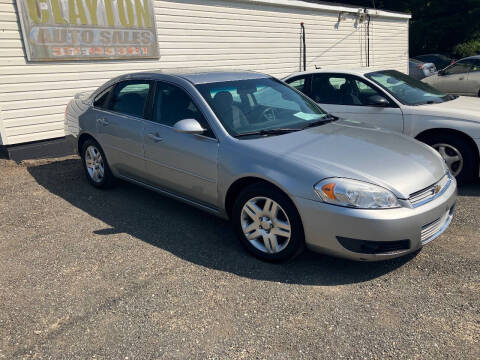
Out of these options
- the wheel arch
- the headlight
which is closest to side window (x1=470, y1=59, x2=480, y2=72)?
the headlight

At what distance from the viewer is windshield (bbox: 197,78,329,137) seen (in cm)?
403

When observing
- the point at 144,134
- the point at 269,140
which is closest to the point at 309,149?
the point at 269,140

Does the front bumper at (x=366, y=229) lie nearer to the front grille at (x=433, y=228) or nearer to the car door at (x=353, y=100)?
the front grille at (x=433, y=228)

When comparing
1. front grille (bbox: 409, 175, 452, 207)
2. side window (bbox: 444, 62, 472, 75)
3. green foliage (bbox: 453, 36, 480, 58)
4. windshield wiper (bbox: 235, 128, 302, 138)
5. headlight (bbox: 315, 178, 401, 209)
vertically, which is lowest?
green foliage (bbox: 453, 36, 480, 58)

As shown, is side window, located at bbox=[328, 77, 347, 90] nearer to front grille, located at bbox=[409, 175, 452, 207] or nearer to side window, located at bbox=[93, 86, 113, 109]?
front grille, located at bbox=[409, 175, 452, 207]

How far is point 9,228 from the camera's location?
15.1 ft

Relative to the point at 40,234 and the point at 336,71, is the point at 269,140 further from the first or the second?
the point at 336,71

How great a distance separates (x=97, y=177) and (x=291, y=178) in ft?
10.6

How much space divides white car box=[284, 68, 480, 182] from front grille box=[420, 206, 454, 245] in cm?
201

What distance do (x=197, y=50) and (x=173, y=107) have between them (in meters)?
5.71

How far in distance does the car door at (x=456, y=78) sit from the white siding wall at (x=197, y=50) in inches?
137

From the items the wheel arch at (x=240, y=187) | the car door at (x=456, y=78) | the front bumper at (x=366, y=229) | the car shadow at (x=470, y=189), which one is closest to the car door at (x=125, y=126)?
the wheel arch at (x=240, y=187)

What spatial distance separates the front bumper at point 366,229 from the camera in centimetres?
310

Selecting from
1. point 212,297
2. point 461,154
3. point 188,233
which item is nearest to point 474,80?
point 461,154
